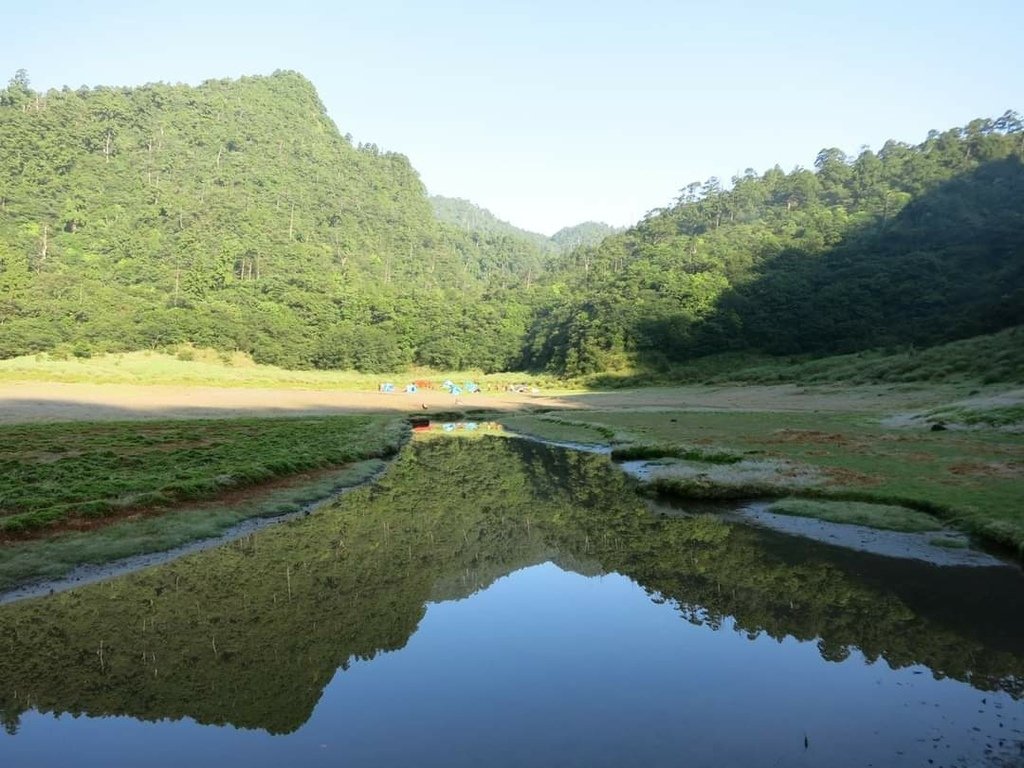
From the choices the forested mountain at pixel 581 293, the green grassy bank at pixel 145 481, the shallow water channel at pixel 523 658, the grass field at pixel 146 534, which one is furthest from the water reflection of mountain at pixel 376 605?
the forested mountain at pixel 581 293

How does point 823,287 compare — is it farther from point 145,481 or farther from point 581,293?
point 145,481

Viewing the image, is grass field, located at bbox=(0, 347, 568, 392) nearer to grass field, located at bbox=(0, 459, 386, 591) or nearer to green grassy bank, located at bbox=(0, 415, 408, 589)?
green grassy bank, located at bbox=(0, 415, 408, 589)

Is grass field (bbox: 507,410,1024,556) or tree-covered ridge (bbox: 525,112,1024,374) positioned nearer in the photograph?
grass field (bbox: 507,410,1024,556)

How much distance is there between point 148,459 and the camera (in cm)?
3272

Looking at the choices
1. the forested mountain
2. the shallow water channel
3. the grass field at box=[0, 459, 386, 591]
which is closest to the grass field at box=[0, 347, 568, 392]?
the forested mountain

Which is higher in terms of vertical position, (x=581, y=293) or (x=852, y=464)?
(x=581, y=293)

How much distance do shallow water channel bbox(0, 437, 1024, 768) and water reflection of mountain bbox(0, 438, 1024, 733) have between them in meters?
0.07

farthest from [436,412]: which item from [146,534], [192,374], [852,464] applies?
[192,374]

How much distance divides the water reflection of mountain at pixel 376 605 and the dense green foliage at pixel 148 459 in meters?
5.72

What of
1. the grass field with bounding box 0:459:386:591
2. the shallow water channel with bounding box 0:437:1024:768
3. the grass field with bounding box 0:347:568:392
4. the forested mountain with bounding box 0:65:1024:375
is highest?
the forested mountain with bounding box 0:65:1024:375

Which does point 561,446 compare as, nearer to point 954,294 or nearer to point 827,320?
point 827,320

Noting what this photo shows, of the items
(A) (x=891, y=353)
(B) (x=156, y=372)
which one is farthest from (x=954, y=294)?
(B) (x=156, y=372)

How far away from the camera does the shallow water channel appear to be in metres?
9.60

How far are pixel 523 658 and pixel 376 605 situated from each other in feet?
15.1
